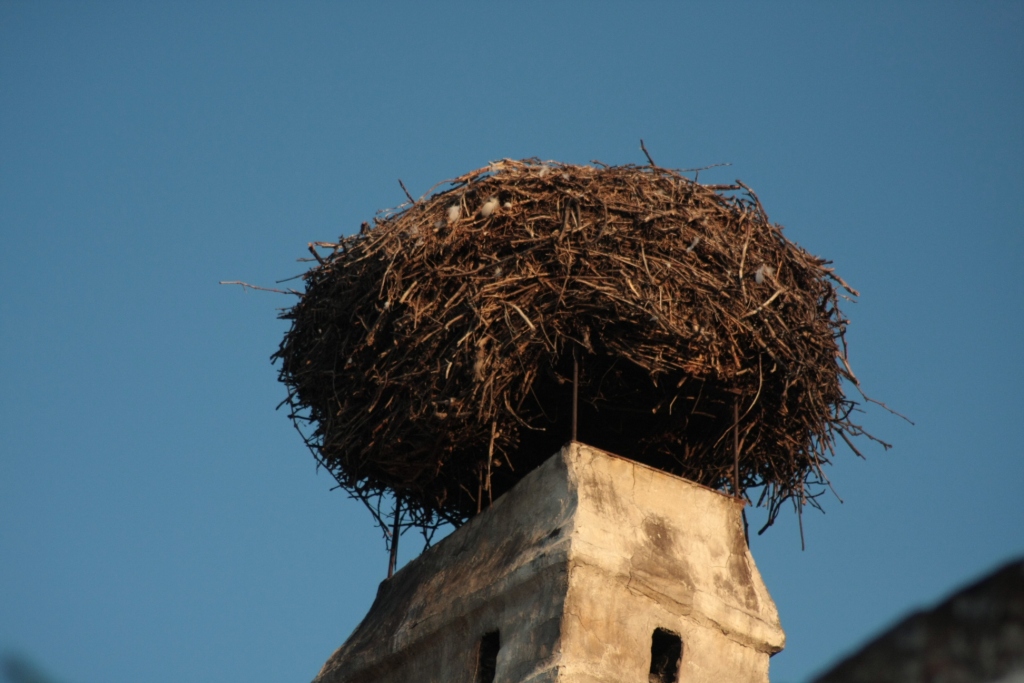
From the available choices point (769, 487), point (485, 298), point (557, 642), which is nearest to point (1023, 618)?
point (557, 642)

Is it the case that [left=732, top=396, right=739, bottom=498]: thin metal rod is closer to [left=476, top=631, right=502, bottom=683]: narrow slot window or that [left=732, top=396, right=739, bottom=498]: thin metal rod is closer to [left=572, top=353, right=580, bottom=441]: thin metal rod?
[left=572, top=353, right=580, bottom=441]: thin metal rod

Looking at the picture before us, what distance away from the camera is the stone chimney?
7891 millimetres

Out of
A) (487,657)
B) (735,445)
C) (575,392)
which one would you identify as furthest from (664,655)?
(575,392)

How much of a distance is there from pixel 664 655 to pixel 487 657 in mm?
1047

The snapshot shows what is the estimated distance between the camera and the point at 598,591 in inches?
313

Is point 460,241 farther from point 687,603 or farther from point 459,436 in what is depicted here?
point 687,603

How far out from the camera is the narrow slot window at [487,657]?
837 centimetres

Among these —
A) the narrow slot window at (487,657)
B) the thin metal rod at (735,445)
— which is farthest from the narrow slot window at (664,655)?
the thin metal rod at (735,445)

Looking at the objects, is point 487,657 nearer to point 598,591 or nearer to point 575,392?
point 598,591

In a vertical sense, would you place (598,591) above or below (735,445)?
below

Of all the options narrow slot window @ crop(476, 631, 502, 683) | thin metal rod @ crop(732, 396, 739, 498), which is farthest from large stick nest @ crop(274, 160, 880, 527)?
narrow slot window @ crop(476, 631, 502, 683)

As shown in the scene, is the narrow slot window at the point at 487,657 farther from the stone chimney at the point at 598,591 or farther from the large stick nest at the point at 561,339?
the large stick nest at the point at 561,339

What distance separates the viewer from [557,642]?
25.4ft

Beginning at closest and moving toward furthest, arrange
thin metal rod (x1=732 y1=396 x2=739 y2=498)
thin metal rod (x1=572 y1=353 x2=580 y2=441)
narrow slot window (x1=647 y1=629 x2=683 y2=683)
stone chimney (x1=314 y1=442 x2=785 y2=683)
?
stone chimney (x1=314 y1=442 x2=785 y2=683) < narrow slot window (x1=647 y1=629 x2=683 y2=683) < thin metal rod (x1=572 y1=353 x2=580 y2=441) < thin metal rod (x1=732 y1=396 x2=739 y2=498)
